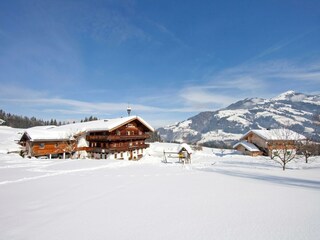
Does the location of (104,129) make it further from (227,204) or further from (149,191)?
(227,204)

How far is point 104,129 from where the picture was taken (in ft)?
120

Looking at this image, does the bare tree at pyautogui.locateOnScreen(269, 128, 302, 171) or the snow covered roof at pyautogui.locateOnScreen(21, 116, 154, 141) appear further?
the snow covered roof at pyautogui.locateOnScreen(21, 116, 154, 141)

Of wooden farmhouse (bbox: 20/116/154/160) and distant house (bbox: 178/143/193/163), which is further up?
wooden farmhouse (bbox: 20/116/154/160)

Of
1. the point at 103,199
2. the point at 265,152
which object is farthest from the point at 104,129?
the point at 265,152

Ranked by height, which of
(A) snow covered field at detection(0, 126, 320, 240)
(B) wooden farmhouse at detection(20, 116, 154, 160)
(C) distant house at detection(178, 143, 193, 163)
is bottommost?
(A) snow covered field at detection(0, 126, 320, 240)

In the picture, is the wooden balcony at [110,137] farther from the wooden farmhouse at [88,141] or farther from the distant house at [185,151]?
the distant house at [185,151]

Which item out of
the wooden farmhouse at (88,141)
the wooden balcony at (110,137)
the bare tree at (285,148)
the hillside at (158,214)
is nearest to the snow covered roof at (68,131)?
the wooden farmhouse at (88,141)

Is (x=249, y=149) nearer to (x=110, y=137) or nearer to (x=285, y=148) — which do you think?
(x=285, y=148)

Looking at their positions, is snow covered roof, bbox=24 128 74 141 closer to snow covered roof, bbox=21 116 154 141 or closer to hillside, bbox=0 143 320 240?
snow covered roof, bbox=21 116 154 141

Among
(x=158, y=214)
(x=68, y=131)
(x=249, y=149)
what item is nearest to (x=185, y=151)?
(x=68, y=131)

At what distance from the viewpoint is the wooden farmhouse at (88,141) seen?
35531 mm

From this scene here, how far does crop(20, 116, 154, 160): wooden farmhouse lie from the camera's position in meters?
35.5

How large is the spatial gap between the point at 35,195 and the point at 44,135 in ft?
103

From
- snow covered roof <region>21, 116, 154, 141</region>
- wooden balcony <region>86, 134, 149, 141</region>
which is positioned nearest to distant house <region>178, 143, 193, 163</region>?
wooden balcony <region>86, 134, 149, 141</region>
